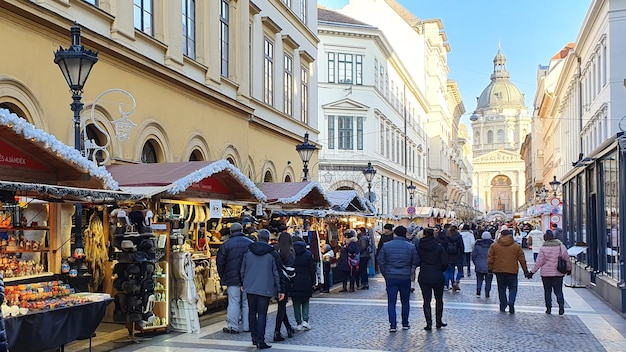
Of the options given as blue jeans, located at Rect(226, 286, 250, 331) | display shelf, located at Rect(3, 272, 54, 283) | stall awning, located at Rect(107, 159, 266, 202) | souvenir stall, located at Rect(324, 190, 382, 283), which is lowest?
blue jeans, located at Rect(226, 286, 250, 331)

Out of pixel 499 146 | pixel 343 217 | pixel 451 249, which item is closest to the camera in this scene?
pixel 451 249

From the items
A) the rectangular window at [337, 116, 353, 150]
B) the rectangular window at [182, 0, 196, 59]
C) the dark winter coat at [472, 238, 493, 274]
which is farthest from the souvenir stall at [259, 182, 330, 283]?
the rectangular window at [337, 116, 353, 150]

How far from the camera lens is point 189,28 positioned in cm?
1953

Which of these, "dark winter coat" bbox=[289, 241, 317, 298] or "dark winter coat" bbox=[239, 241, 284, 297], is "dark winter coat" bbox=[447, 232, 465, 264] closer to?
"dark winter coat" bbox=[289, 241, 317, 298]

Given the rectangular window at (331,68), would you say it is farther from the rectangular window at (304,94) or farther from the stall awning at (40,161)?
the stall awning at (40,161)

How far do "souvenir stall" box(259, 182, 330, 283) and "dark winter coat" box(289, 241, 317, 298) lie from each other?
5689 mm

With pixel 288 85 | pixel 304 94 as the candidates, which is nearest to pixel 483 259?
pixel 288 85

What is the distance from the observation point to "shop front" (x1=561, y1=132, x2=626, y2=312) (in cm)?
1474

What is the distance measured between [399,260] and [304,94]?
64.0ft

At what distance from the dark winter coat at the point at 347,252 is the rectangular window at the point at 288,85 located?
9.82m

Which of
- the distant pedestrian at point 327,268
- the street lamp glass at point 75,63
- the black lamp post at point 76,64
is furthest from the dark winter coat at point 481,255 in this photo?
the street lamp glass at point 75,63

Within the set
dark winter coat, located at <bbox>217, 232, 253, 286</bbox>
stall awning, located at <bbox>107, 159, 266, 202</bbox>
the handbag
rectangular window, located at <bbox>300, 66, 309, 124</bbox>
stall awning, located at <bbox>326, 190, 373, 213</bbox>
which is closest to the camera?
dark winter coat, located at <bbox>217, 232, 253, 286</bbox>

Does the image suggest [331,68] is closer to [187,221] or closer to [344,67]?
[344,67]

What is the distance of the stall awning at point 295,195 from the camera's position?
19.0 metres
